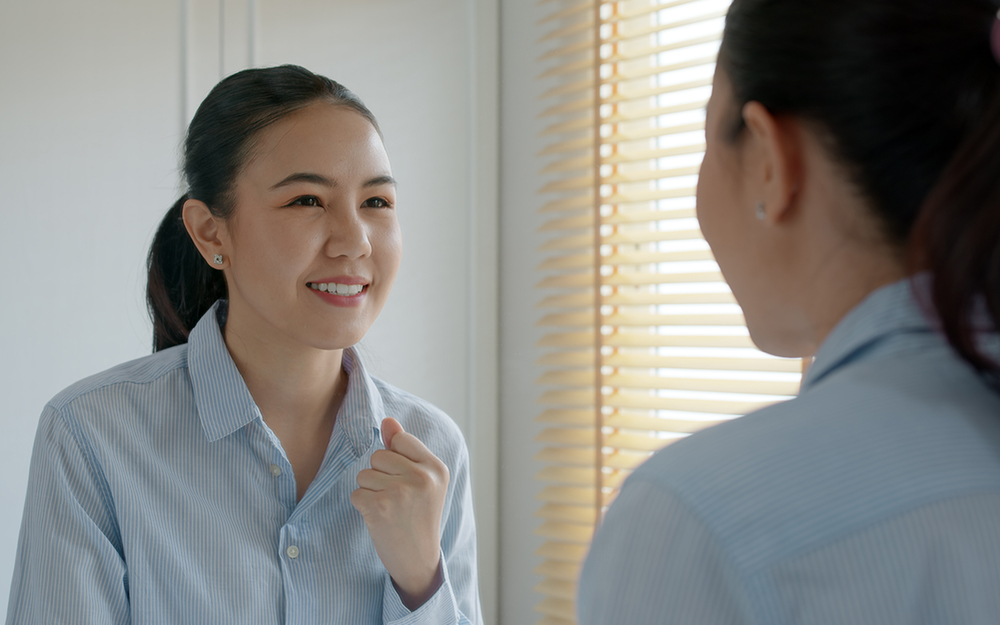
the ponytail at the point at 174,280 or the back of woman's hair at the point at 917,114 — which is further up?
the back of woman's hair at the point at 917,114

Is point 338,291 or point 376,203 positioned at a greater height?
point 376,203

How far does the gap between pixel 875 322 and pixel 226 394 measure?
88 cm

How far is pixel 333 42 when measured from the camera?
5.13ft

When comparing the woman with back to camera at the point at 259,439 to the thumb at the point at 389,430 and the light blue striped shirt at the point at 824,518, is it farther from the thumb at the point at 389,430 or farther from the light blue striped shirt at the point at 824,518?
the light blue striped shirt at the point at 824,518

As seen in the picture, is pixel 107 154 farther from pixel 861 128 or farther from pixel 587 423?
pixel 861 128

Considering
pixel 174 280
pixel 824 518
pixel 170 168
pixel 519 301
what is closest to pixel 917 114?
pixel 824 518

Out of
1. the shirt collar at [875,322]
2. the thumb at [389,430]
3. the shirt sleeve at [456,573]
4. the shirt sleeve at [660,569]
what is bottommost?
the shirt sleeve at [456,573]

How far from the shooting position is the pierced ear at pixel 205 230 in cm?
113

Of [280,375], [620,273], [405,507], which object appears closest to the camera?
[405,507]

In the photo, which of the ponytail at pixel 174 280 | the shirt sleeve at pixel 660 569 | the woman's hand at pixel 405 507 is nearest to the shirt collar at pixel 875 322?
the shirt sleeve at pixel 660 569

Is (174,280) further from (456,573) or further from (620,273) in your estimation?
(620,273)

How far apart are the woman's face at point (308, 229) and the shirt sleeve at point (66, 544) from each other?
0.29m

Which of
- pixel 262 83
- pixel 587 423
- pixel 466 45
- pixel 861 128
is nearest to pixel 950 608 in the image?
pixel 861 128

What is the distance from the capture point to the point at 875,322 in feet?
1.38
